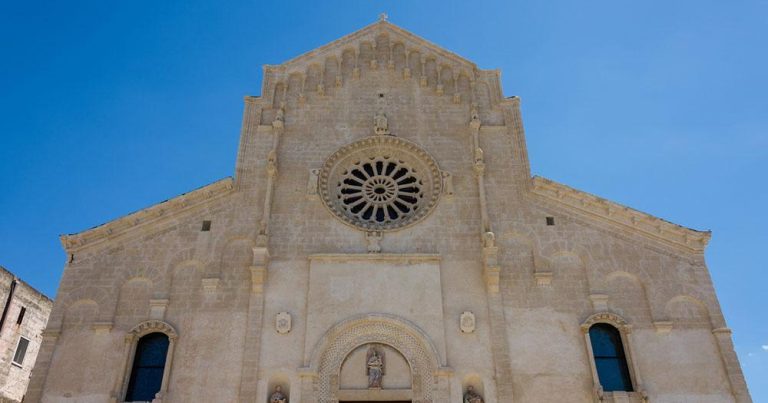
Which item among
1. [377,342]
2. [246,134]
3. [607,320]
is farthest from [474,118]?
[377,342]

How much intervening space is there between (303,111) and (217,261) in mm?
5882

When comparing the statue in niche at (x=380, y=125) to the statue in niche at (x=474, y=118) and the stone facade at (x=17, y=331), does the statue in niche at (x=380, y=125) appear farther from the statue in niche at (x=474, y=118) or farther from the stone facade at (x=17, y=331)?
the stone facade at (x=17, y=331)

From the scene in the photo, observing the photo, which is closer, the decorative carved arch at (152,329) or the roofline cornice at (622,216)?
the decorative carved arch at (152,329)

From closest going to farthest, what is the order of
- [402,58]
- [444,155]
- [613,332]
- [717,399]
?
[717,399], [613,332], [444,155], [402,58]

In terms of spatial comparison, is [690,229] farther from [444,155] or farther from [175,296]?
[175,296]

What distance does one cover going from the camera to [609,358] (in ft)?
56.3

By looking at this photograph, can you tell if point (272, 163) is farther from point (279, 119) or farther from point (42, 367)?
point (42, 367)

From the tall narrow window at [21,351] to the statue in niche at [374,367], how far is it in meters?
17.8

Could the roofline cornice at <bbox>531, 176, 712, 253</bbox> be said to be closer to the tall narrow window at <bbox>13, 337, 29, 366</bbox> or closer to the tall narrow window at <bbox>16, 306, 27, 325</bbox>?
the tall narrow window at <bbox>16, 306, 27, 325</bbox>

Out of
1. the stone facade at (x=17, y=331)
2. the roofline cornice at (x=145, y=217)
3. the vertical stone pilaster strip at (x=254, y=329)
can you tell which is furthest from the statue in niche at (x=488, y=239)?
the stone facade at (x=17, y=331)

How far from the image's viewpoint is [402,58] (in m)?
22.6

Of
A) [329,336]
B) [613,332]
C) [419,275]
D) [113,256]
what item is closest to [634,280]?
[613,332]

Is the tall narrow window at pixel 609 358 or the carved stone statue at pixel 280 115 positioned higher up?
the carved stone statue at pixel 280 115

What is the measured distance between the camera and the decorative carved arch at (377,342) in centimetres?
1652
